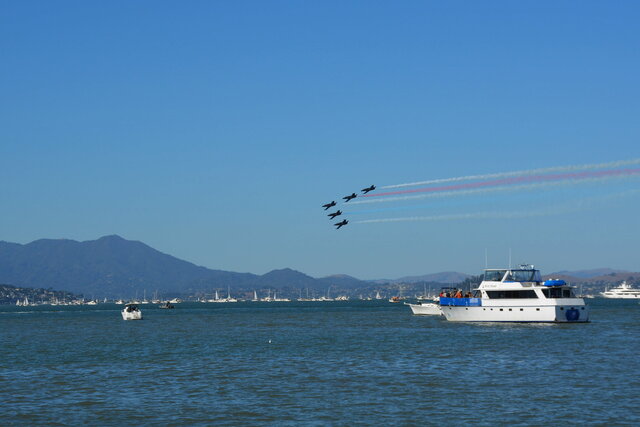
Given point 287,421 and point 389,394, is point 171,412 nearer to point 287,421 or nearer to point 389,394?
point 287,421

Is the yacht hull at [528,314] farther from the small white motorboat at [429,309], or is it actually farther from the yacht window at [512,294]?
the small white motorboat at [429,309]

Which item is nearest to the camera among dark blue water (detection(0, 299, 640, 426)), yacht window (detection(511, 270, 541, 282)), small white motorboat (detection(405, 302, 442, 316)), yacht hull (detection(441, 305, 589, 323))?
dark blue water (detection(0, 299, 640, 426))

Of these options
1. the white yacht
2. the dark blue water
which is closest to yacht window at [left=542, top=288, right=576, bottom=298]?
the white yacht

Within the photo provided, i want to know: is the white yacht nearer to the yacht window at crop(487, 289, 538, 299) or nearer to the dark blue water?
the yacht window at crop(487, 289, 538, 299)

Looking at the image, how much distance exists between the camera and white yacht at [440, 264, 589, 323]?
383 ft

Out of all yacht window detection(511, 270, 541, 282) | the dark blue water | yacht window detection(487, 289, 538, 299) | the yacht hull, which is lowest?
the dark blue water

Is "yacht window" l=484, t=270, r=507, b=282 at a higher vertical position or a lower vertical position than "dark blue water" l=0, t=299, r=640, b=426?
higher

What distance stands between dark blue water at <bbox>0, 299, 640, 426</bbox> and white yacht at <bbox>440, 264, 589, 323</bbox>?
912 inches

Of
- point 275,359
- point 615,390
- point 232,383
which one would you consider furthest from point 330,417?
point 275,359

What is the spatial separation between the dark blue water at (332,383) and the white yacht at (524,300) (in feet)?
76.0

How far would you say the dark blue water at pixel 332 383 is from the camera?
42562 millimetres

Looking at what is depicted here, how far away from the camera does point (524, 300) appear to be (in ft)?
385

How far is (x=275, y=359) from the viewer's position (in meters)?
73.1

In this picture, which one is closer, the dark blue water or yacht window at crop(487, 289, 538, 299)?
the dark blue water
